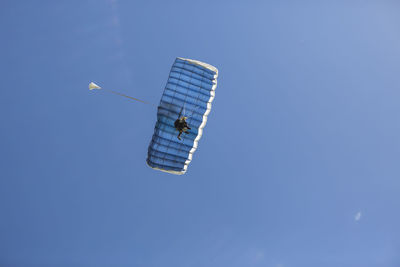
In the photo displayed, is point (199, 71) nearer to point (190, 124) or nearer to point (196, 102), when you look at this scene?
point (196, 102)

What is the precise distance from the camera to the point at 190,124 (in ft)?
42.8

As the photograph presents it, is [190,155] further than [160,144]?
Yes

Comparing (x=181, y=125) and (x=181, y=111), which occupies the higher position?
(x=181, y=111)

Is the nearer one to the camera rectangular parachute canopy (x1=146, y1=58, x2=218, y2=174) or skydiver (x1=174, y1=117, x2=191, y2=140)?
skydiver (x1=174, y1=117, x2=191, y2=140)

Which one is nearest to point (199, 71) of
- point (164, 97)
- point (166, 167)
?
point (164, 97)

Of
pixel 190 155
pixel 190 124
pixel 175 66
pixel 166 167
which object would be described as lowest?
pixel 166 167

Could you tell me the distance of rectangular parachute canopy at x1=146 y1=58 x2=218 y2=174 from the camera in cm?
1230

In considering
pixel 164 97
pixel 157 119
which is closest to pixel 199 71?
pixel 164 97

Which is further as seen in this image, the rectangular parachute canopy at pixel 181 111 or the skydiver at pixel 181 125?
the rectangular parachute canopy at pixel 181 111

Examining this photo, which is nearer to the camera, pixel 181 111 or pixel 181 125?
pixel 181 125

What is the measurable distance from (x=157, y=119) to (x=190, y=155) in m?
2.72

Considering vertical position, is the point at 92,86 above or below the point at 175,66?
below

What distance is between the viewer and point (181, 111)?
12.7m

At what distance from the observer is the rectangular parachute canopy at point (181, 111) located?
12297 millimetres
